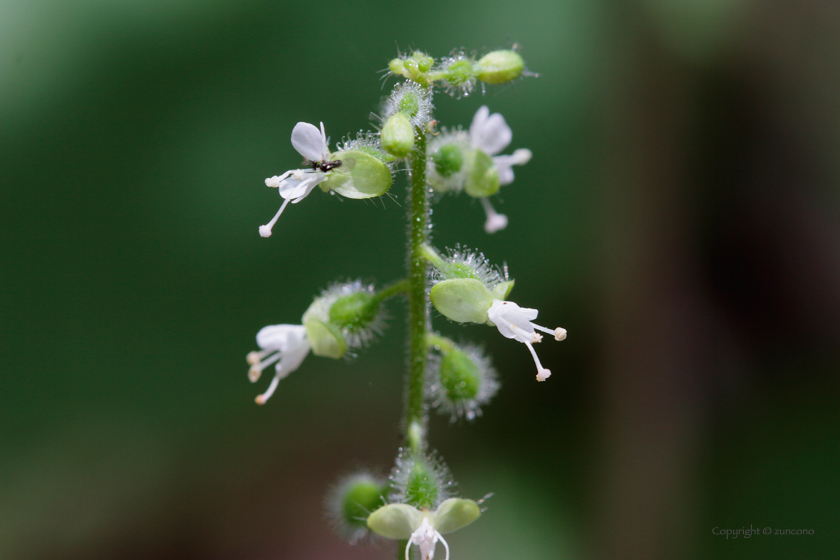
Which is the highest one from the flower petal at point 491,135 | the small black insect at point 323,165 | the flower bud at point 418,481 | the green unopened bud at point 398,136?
the flower petal at point 491,135

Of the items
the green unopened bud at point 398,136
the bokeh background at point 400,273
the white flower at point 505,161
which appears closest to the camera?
the green unopened bud at point 398,136

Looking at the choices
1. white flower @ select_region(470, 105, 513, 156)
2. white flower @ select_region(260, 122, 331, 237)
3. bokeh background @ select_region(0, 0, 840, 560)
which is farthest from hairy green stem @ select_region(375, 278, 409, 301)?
bokeh background @ select_region(0, 0, 840, 560)

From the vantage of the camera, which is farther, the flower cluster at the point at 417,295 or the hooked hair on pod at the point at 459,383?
the hooked hair on pod at the point at 459,383

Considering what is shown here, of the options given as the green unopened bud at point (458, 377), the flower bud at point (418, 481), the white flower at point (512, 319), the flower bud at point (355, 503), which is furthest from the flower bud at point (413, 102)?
the flower bud at point (355, 503)

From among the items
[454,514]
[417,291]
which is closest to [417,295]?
[417,291]

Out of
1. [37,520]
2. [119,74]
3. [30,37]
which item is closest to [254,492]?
[37,520]

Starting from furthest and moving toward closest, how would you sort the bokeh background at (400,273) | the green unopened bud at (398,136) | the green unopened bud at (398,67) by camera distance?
1. the bokeh background at (400,273)
2. the green unopened bud at (398,67)
3. the green unopened bud at (398,136)

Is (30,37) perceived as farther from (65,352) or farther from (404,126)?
(404,126)

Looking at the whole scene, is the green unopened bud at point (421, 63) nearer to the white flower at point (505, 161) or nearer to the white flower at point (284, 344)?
the white flower at point (505, 161)

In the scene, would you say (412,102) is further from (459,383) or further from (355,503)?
(355,503)
